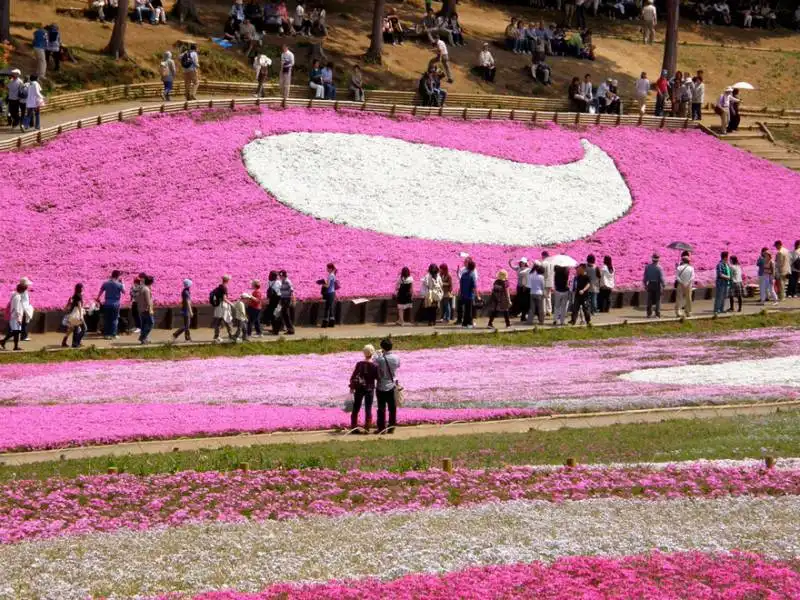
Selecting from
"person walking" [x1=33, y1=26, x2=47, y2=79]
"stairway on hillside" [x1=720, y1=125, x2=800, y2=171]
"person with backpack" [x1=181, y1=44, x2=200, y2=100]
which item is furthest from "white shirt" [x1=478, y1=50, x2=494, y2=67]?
"person walking" [x1=33, y1=26, x2=47, y2=79]

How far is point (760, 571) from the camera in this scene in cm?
1998

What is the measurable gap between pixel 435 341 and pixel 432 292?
2496 mm

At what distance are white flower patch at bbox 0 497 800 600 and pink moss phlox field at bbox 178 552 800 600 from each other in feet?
1.19

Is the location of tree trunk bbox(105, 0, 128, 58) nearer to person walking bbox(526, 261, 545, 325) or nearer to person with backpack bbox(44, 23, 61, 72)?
person with backpack bbox(44, 23, 61, 72)

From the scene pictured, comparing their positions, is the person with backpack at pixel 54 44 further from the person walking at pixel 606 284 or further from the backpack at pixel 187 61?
the person walking at pixel 606 284

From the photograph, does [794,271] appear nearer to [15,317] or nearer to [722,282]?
[722,282]

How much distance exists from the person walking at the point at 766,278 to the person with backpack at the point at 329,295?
1245 cm

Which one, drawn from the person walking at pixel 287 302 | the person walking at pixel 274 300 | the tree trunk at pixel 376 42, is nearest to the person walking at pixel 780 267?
the person walking at pixel 287 302

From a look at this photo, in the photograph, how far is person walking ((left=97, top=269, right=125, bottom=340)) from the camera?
3950cm

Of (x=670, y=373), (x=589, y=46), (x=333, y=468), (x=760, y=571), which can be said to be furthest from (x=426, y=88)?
(x=760, y=571)

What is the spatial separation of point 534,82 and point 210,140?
65.9 feet

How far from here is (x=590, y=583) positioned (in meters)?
19.6

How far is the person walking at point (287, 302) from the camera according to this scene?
41906 mm

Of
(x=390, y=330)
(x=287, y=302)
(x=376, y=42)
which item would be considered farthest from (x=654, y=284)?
(x=376, y=42)
